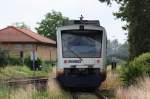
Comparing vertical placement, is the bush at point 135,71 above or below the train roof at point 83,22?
below

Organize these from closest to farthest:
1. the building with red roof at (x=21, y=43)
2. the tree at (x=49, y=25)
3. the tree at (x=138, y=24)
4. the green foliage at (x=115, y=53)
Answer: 1. the tree at (x=138, y=24)
2. the green foliage at (x=115, y=53)
3. the building with red roof at (x=21, y=43)
4. the tree at (x=49, y=25)

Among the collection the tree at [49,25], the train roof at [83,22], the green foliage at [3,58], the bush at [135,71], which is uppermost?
the tree at [49,25]

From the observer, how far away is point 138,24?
40.8m

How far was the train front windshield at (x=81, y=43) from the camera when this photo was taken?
28250 millimetres

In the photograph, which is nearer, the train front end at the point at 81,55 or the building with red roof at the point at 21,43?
the train front end at the point at 81,55

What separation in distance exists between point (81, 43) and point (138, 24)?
13.0 m

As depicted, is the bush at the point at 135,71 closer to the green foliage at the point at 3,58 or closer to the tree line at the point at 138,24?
the tree line at the point at 138,24

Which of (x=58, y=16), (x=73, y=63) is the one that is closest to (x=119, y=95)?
(x=73, y=63)

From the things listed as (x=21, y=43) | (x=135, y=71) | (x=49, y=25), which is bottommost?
(x=135, y=71)

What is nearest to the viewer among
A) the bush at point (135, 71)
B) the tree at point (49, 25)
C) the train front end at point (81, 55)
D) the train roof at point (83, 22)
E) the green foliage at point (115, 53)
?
the bush at point (135, 71)

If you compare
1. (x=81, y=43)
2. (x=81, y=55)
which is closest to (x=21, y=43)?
(x=81, y=43)

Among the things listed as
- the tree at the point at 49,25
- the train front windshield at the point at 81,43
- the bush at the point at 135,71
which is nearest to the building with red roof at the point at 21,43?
the tree at the point at 49,25

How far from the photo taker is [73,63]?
28.1 m

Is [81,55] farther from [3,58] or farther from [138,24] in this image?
[3,58]
